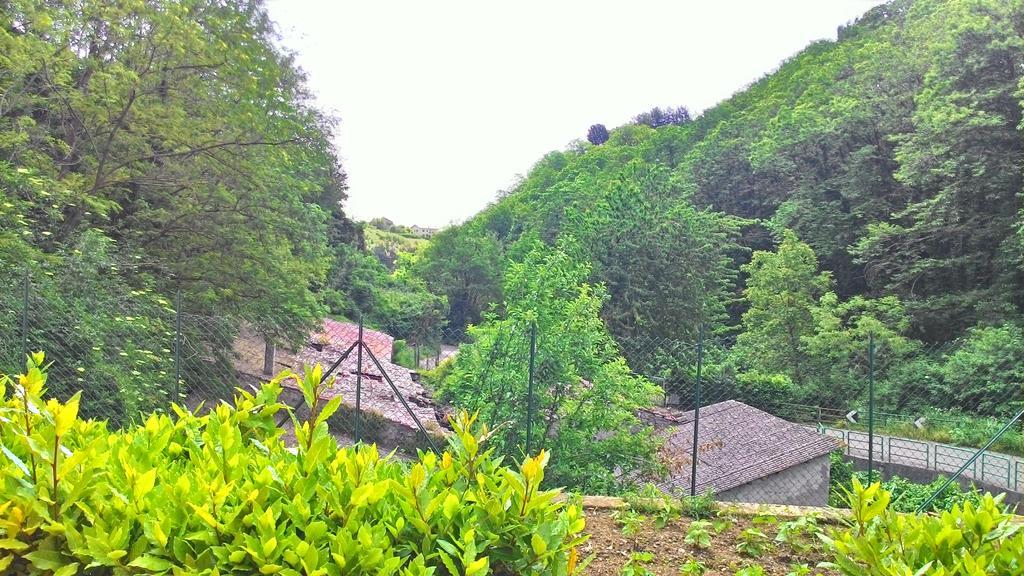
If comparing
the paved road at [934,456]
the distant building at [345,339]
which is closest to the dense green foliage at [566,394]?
the paved road at [934,456]

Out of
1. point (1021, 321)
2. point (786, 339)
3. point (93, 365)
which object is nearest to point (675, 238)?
point (786, 339)

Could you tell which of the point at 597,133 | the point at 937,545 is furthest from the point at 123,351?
the point at 597,133

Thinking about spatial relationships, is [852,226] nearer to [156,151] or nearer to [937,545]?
[156,151]

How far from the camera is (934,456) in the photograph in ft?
48.6

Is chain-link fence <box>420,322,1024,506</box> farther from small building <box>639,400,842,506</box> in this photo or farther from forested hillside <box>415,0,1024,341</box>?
forested hillside <box>415,0,1024,341</box>

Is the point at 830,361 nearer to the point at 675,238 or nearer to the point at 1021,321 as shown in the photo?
the point at 1021,321

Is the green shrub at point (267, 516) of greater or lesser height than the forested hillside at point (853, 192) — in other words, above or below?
below

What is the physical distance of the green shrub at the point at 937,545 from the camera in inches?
69.2

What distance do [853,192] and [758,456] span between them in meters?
22.5

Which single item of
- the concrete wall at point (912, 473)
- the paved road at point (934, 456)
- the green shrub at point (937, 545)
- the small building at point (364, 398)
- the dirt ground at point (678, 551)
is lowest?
the concrete wall at point (912, 473)

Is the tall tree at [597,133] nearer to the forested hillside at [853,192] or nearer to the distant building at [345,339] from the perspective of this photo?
the forested hillside at [853,192]

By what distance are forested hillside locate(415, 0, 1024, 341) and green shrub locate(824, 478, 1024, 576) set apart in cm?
2273

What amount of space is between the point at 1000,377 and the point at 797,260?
10.8m

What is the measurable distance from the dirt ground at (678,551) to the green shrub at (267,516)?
1208 millimetres
